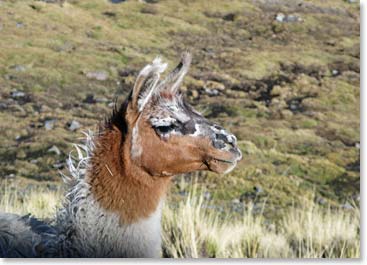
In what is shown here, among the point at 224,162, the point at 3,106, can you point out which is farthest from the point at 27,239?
the point at 3,106

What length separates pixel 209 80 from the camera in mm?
5895

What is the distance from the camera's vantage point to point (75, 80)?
19.1 ft

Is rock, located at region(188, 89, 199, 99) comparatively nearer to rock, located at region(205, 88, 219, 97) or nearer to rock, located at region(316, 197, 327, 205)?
rock, located at region(205, 88, 219, 97)

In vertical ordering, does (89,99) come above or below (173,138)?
below

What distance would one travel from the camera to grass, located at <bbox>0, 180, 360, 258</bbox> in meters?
4.97

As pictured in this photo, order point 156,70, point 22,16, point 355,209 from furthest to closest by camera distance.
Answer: point 22,16, point 355,209, point 156,70

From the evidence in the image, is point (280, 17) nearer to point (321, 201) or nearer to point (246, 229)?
point (321, 201)

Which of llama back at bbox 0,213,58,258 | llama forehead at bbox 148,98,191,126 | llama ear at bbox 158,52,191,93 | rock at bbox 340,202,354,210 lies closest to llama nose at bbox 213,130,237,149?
llama forehead at bbox 148,98,191,126

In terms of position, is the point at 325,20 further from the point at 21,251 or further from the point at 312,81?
the point at 21,251

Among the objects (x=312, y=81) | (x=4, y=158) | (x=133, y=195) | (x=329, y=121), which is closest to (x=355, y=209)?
(x=329, y=121)

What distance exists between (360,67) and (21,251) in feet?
8.16

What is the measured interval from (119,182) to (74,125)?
1.89 meters

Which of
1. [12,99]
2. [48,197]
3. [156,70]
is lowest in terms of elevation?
[48,197]

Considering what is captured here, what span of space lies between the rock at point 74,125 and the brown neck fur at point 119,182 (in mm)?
1806
